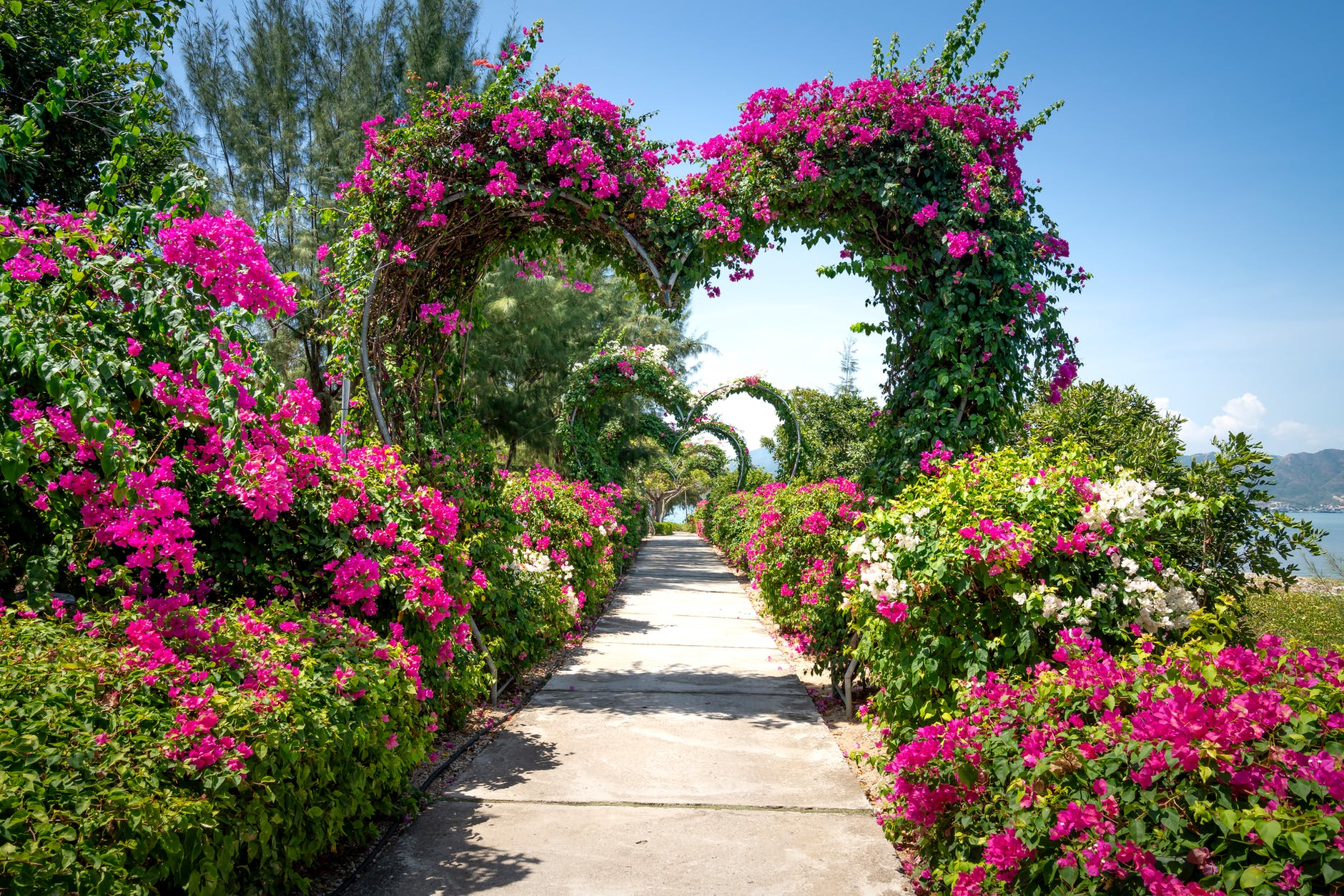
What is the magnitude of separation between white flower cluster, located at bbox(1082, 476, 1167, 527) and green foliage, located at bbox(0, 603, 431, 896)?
2.78m

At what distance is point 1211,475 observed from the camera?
4.16 m

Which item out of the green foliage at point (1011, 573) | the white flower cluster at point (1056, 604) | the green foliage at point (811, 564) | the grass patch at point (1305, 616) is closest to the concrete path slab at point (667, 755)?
the green foliage at point (811, 564)

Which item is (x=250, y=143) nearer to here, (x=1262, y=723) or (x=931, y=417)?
(x=931, y=417)

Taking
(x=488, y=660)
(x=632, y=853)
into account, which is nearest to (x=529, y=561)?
(x=488, y=660)

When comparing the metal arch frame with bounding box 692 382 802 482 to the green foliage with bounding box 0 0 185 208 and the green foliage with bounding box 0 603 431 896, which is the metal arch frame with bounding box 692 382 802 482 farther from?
the green foliage with bounding box 0 603 431 896

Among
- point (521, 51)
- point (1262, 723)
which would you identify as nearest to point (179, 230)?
point (521, 51)

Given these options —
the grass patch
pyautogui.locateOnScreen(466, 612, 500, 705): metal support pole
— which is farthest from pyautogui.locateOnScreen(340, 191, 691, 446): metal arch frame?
the grass patch

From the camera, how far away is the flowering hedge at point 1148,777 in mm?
1575

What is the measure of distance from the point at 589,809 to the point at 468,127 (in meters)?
4.12

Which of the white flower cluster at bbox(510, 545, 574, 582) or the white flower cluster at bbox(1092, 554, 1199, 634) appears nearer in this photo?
the white flower cluster at bbox(1092, 554, 1199, 634)

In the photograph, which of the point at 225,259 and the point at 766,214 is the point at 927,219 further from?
the point at 225,259

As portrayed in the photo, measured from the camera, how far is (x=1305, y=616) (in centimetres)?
764

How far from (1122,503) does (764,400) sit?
13.3 metres

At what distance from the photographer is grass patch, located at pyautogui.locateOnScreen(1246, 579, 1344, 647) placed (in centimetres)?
693
